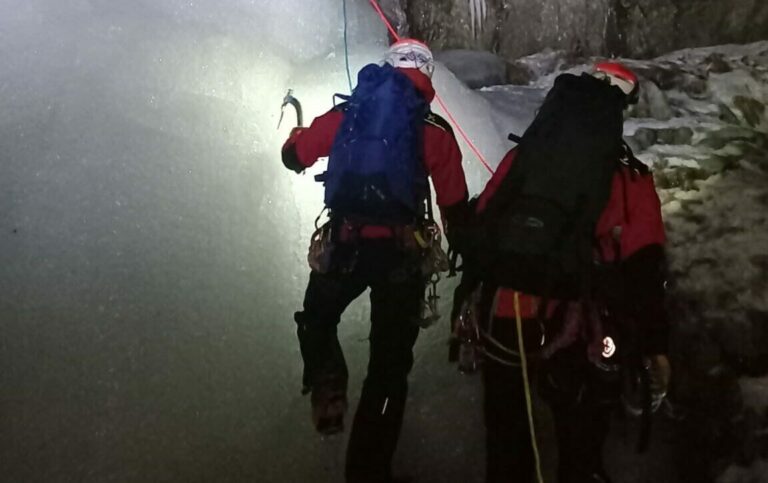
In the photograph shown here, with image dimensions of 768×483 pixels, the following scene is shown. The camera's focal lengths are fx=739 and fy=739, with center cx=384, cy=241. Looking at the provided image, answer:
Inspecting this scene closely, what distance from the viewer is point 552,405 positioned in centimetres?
276

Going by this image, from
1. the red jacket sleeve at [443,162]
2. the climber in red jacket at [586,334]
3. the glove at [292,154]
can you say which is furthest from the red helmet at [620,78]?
the glove at [292,154]

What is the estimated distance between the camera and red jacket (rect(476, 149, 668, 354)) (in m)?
2.54

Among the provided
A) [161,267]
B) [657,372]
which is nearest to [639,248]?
[657,372]

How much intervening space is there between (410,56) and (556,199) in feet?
3.06

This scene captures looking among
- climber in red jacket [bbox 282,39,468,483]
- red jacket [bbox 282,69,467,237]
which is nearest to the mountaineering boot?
climber in red jacket [bbox 282,39,468,483]

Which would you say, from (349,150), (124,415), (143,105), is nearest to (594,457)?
(349,150)

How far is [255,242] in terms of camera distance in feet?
10.7

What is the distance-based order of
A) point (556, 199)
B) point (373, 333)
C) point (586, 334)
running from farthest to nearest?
1. point (373, 333)
2. point (586, 334)
3. point (556, 199)

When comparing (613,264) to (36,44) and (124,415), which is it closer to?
(124,415)

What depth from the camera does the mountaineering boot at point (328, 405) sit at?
2797mm

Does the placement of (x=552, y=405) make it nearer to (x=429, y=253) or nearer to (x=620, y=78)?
(x=429, y=253)

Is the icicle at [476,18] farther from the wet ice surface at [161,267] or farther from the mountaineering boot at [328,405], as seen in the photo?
the mountaineering boot at [328,405]

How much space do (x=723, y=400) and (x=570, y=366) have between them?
1.01m

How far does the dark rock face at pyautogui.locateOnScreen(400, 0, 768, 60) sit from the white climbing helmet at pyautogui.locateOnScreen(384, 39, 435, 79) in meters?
4.58
